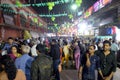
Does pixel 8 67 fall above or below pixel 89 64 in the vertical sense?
above

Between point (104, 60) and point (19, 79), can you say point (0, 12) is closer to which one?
point (104, 60)

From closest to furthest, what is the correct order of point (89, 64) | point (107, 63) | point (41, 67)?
point (41, 67) → point (107, 63) → point (89, 64)

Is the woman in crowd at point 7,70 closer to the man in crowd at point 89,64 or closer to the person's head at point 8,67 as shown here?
the person's head at point 8,67

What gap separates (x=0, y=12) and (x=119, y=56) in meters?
11.2

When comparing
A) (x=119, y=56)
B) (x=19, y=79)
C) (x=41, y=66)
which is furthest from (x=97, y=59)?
(x=119, y=56)

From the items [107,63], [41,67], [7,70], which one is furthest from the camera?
[107,63]

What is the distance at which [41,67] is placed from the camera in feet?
19.5

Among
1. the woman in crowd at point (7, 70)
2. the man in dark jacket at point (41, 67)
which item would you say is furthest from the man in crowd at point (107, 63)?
the woman in crowd at point (7, 70)

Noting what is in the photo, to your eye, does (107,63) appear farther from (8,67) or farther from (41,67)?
(8,67)

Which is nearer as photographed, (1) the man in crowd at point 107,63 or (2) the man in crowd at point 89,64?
(1) the man in crowd at point 107,63

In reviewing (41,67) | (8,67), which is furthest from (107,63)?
(8,67)

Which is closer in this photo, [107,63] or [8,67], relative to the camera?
[8,67]

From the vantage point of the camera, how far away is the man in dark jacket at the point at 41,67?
5.86 meters

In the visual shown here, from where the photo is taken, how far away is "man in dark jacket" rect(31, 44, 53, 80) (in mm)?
5855
